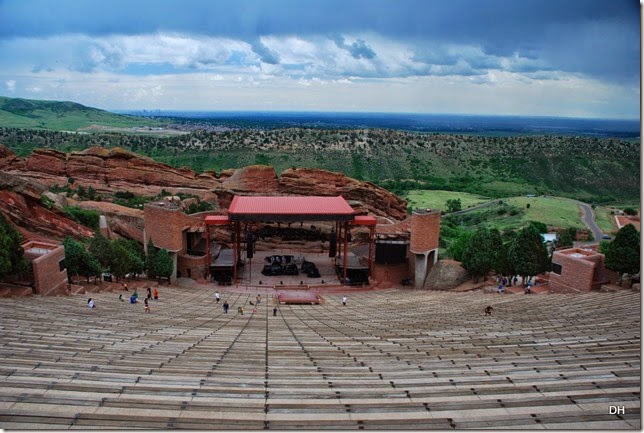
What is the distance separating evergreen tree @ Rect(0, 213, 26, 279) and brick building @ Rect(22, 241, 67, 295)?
0.64 meters

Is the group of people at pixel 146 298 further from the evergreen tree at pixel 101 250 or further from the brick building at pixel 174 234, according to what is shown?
the brick building at pixel 174 234

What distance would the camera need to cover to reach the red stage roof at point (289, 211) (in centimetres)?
3675

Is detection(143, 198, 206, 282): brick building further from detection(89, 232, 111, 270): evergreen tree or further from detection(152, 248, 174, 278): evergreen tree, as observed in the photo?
detection(89, 232, 111, 270): evergreen tree

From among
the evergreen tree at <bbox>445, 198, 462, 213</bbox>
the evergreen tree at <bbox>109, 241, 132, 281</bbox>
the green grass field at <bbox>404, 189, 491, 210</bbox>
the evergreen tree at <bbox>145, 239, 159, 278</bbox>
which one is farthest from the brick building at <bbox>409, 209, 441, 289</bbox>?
the evergreen tree at <bbox>445, 198, 462, 213</bbox>

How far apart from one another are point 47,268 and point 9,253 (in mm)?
2236

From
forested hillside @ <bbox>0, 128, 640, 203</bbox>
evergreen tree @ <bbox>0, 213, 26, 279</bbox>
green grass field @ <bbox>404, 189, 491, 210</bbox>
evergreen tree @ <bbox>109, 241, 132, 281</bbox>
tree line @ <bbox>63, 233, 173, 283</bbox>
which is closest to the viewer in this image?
evergreen tree @ <bbox>0, 213, 26, 279</bbox>

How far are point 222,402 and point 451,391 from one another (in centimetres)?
393

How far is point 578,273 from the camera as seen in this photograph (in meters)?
28.5

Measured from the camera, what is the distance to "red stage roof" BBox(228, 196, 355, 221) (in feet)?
121

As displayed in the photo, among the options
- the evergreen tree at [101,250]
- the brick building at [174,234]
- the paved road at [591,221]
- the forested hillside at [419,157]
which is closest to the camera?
the evergreen tree at [101,250]

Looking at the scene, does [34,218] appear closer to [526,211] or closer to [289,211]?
[289,211]

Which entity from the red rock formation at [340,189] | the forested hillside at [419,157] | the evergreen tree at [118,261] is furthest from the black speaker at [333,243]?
the forested hillside at [419,157]

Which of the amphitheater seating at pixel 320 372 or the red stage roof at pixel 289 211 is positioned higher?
the amphitheater seating at pixel 320 372

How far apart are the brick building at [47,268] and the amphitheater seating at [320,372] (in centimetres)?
307
